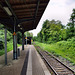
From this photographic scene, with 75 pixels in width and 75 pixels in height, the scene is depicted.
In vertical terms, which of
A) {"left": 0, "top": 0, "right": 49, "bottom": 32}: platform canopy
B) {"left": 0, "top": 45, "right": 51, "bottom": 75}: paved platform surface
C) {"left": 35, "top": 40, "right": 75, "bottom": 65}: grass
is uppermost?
{"left": 0, "top": 0, "right": 49, "bottom": 32}: platform canopy

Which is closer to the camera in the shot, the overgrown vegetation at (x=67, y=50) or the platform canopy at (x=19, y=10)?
the platform canopy at (x=19, y=10)

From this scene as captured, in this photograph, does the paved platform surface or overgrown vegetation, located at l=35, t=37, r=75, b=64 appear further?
overgrown vegetation, located at l=35, t=37, r=75, b=64

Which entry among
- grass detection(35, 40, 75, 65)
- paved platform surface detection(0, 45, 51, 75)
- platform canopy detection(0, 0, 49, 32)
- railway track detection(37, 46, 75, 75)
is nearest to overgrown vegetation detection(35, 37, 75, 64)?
grass detection(35, 40, 75, 65)

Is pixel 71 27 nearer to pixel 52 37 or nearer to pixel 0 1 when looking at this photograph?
pixel 52 37

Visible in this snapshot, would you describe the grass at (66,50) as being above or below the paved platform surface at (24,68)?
above

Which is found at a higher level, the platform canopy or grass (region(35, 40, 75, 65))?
the platform canopy

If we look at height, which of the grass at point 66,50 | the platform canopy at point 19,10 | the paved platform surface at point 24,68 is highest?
the platform canopy at point 19,10

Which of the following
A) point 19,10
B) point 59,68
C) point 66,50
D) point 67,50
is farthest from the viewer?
point 66,50

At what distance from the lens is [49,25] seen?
1346 inches

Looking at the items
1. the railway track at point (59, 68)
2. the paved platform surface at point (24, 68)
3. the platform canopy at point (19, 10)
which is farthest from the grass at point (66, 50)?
the platform canopy at point (19, 10)

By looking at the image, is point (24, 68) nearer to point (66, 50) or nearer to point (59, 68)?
point (59, 68)

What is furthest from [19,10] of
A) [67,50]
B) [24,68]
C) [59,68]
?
[67,50]

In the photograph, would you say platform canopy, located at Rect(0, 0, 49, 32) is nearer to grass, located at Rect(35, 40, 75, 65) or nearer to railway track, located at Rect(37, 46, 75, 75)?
railway track, located at Rect(37, 46, 75, 75)

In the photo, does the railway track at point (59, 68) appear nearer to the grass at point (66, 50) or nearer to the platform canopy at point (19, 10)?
the grass at point (66, 50)
